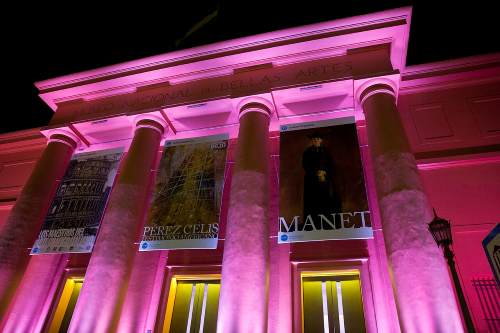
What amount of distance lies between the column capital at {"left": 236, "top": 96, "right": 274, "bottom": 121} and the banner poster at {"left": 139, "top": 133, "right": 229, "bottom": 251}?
3.45ft

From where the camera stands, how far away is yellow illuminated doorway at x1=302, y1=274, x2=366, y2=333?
8.38 metres

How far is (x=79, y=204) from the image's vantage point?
418 inches

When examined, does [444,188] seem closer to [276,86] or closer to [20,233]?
[276,86]

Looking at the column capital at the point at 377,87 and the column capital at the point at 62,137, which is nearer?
the column capital at the point at 377,87

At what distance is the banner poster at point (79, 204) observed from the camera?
988cm

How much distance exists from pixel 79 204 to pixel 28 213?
1.62 m

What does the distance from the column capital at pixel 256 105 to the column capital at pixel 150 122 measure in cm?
283

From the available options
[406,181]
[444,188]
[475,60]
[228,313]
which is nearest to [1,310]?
[228,313]

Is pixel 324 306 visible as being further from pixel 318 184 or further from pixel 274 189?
pixel 274 189

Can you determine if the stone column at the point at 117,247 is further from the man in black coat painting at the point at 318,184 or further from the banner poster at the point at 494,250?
the banner poster at the point at 494,250

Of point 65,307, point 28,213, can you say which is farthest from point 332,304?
point 28,213

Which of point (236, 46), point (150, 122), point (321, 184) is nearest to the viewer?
point (321, 184)

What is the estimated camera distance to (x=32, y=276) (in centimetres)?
1088

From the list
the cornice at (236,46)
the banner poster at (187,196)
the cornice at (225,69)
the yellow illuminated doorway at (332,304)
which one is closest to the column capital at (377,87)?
the cornice at (225,69)
